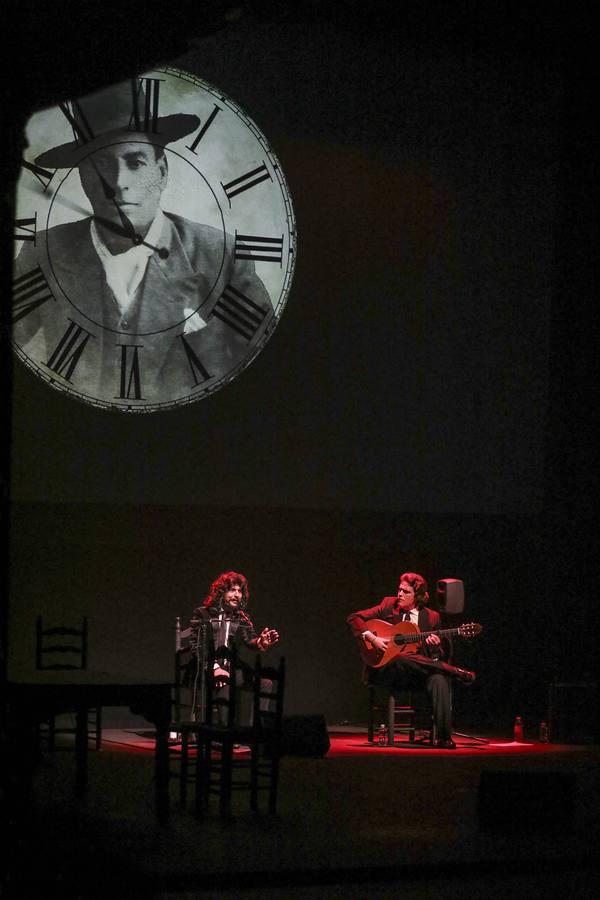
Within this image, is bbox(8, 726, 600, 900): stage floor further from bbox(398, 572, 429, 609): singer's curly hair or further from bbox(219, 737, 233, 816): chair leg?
bbox(398, 572, 429, 609): singer's curly hair

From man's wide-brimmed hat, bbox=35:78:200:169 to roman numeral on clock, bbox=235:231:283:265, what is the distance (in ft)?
2.49

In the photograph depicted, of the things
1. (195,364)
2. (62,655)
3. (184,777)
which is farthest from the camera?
(195,364)

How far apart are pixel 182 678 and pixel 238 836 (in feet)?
10.1

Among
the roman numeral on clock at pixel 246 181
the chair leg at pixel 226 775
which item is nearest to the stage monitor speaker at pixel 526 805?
the chair leg at pixel 226 775

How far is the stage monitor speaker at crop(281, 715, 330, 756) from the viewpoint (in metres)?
8.59

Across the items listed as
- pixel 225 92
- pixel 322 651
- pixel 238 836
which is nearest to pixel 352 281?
pixel 225 92

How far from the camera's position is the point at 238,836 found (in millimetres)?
6223

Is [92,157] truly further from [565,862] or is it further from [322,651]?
[565,862]

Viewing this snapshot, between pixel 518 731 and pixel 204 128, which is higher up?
pixel 204 128

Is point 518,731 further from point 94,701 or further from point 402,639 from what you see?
point 94,701

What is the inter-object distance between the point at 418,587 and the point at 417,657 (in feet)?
1.53

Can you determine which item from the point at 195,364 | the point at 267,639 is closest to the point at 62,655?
the point at 267,639

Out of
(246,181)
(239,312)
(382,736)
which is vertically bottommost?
(382,736)

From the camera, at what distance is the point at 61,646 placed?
892 centimetres
